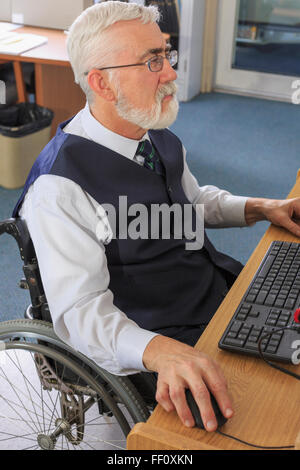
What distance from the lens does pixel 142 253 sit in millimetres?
1336

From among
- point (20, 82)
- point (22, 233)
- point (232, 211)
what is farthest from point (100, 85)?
point (20, 82)

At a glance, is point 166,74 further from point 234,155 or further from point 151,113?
point 234,155

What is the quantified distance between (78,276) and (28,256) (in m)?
0.17

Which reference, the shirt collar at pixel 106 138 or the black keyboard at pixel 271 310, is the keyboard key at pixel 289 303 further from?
the shirt collar at pixel 106 138

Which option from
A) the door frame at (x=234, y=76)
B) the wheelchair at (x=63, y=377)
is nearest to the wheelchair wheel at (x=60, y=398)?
the wheelchair at (x=63, y=377)

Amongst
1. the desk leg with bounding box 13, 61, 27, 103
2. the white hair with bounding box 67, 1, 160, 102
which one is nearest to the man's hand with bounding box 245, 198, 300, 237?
the white hair with bounding box 67, 1, 160, 102

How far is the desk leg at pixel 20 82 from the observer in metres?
3.53

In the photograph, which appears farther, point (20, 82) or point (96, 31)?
point (20, 82)

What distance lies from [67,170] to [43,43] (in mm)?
2397

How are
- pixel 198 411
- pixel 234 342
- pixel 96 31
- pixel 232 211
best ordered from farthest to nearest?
pixel 232 211 < pixel 96 31 < pixel 234 342 < pixel 198 411

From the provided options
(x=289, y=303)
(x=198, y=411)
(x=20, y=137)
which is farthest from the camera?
(x=20, y=137)

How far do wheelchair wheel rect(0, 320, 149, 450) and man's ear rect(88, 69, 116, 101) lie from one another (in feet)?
1.77

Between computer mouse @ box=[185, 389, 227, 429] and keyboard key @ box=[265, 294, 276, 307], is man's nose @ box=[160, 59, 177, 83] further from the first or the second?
computer mouse @ box=[185, 389, 227, 429]

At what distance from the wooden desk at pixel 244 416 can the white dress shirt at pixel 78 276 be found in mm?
158
